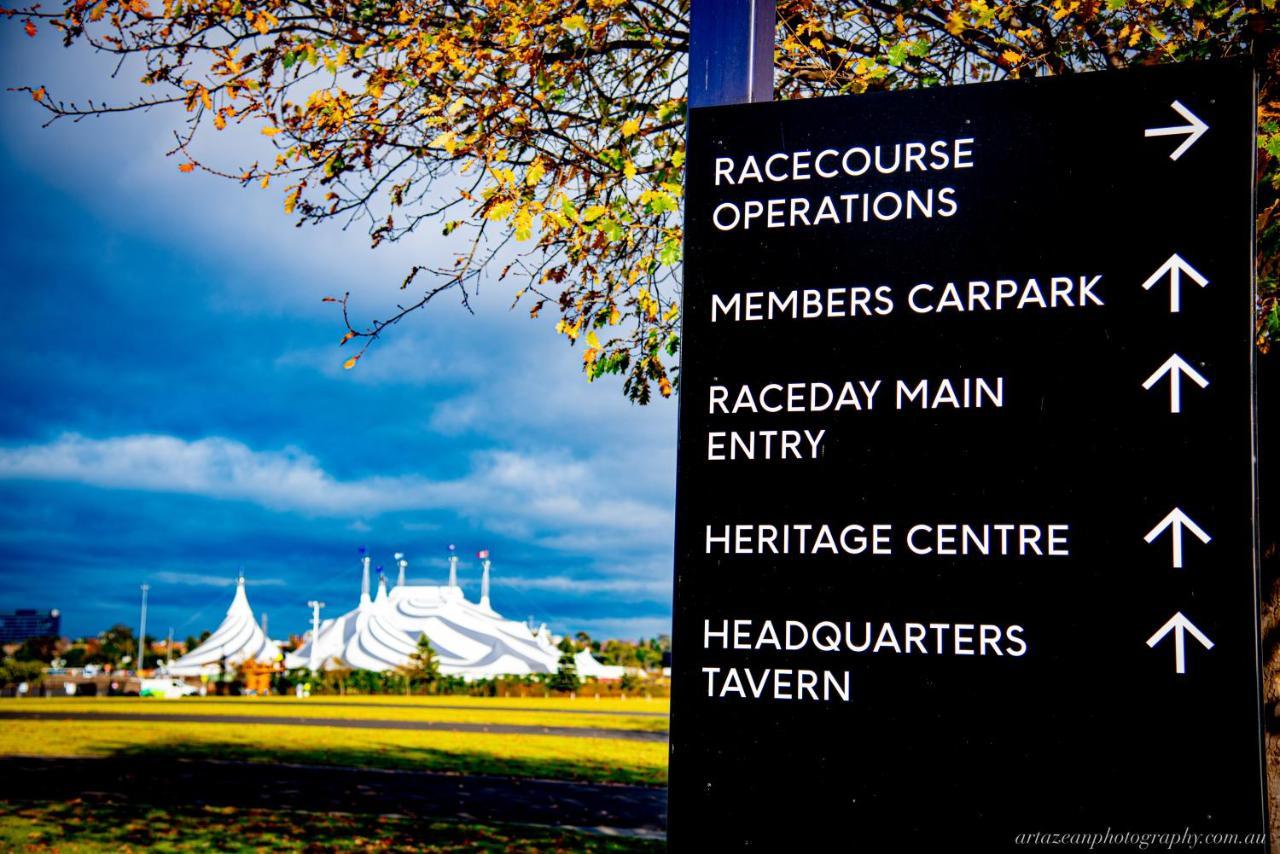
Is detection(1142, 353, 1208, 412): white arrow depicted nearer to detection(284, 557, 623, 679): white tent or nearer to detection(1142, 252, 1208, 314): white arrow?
detection(1142, 252, 1208, 314): white arrow

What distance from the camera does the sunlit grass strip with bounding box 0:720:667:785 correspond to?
23.2 meters

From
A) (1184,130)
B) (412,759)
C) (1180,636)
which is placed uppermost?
(1184,130)

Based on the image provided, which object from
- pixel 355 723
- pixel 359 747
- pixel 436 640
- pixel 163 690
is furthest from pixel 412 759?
pixel 436 640

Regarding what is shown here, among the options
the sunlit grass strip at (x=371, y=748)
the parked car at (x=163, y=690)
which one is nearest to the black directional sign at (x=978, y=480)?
the sunlit grass strip at (x=371, y=748)

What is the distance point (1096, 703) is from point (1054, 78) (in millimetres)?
1540

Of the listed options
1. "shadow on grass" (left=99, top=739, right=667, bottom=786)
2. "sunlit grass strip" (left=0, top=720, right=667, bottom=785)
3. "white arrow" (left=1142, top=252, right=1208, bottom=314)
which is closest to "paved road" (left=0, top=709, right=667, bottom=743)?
"sunlit grass strip" (left=0, top=720, right=667, bottom=785)

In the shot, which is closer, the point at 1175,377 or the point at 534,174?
the point at 1175,377

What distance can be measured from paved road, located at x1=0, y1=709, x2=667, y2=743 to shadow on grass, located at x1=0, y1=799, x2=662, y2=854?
17618mm

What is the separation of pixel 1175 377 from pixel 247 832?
45.6 feet

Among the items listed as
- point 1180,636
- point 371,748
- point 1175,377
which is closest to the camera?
point 1180,636

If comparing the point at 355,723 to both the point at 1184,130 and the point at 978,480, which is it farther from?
the point at 1184,130

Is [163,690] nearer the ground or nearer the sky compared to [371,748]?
nearer the ground

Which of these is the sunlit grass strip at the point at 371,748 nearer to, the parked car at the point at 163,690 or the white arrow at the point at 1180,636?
the white arrow at the point at 1180,636

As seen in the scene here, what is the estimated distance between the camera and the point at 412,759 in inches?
969
